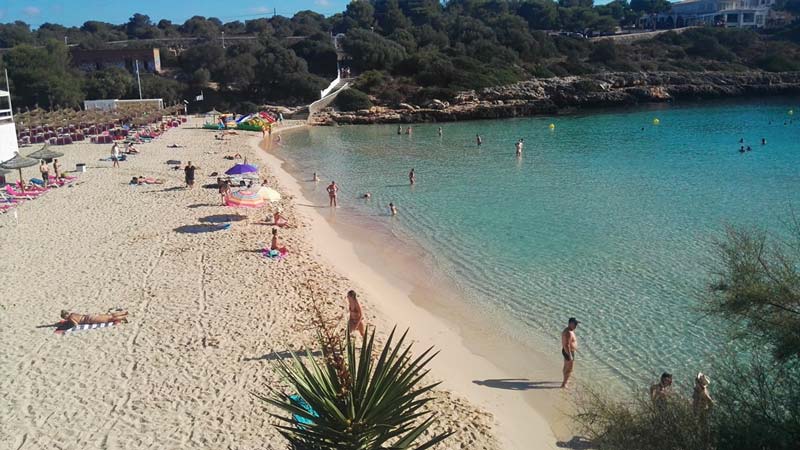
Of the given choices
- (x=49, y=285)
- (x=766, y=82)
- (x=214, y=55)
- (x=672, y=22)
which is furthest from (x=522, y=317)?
(x=672, y=22)

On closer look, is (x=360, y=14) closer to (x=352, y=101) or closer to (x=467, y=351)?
(x=352, y=101)

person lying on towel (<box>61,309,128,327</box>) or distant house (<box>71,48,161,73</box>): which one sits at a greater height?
distant house (<box>71,48,161,73</box>)

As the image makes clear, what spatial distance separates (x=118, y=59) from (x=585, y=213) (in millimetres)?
61717

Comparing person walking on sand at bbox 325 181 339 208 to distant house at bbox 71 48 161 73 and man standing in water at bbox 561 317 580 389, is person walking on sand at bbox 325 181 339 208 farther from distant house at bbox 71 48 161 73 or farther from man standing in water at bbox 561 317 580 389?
distant house at bbox 71 48 161 73

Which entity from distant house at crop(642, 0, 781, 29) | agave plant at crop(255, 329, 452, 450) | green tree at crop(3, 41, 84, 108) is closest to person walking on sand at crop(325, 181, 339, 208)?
agave plant at crop(255, 329, 452, 450)

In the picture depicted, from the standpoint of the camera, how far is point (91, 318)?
10242 mm

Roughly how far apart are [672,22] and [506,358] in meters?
121

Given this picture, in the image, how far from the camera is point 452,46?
72750 millimetres

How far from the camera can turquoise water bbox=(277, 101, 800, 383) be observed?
1127 centimetres

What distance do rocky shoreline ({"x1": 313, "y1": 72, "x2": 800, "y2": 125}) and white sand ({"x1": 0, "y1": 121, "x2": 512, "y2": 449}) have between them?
34684 mm

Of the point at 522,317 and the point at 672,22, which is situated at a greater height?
the point at 672,22

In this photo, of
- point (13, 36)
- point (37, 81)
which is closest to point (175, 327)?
point (37, 81)

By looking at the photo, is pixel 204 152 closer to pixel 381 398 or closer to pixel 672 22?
pixel 381 398

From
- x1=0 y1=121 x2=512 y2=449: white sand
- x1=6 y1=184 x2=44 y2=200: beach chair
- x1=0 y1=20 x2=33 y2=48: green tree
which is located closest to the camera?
x1=0 y1=121 x2=512 y2=449: white sand
